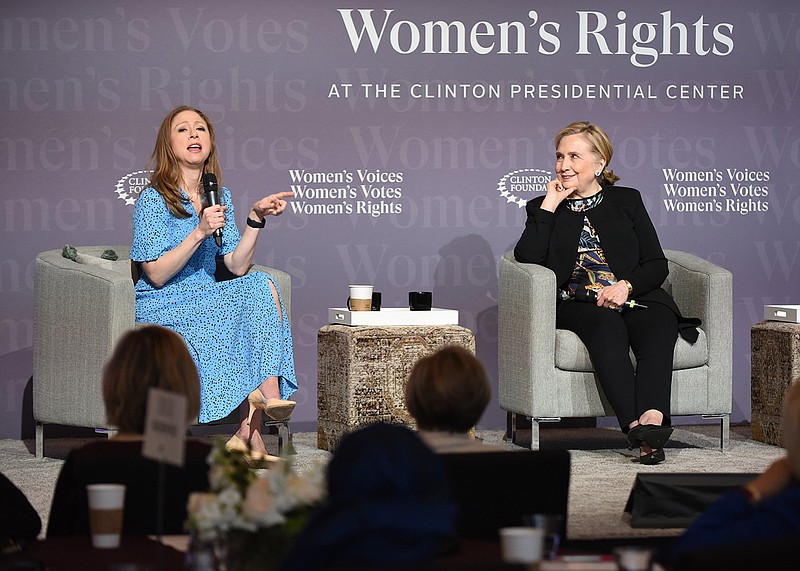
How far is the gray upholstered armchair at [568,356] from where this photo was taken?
4.80 meters

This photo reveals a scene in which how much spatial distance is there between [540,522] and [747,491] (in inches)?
12.7

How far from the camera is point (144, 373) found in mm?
2049

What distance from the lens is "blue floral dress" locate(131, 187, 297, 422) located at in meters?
4.57

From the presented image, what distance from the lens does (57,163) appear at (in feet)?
17.6

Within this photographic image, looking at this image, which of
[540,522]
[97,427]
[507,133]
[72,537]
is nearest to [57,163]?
[97,427]

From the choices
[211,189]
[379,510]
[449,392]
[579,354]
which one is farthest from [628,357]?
[379,510]

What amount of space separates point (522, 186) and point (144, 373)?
3908 millimetres

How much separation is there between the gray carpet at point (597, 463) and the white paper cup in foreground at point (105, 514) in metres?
1.50

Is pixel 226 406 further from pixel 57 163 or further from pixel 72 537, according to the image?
pixel 72 537

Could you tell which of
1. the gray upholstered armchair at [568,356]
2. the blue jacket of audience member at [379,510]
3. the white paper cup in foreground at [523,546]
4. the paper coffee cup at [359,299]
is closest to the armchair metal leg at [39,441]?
the paper coffee cup at [359,299]

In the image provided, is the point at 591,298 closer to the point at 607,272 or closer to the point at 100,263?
the point at 607,272

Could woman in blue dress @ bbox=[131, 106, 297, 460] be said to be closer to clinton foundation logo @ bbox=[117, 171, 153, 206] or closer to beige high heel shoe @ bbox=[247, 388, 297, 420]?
beige high heel shoe @ bbox=[247, 388, 297, 420]

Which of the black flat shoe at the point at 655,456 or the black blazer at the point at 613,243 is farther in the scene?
the black blazer at the point at 613,243

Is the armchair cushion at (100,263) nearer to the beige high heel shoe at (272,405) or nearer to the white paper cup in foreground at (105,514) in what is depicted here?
the beige high heel shoe at (272,405)
